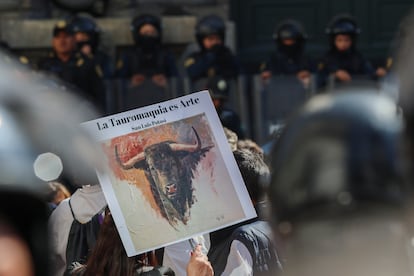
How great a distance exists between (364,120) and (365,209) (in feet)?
0.33

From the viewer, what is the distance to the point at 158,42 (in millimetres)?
8945

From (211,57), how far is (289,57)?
0.55m

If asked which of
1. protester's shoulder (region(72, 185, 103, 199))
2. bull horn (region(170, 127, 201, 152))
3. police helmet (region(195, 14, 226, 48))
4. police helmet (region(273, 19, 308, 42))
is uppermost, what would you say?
bull horn (region(170, 127, 201, 152))

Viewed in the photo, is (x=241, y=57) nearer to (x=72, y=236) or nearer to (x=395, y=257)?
(x=72, y=236)

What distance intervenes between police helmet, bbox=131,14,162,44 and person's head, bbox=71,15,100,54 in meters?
0.27

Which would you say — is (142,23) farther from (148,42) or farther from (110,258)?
(110,258)

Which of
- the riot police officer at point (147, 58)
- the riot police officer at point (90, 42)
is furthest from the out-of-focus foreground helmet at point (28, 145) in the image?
the riot police officer at point (90, 42)

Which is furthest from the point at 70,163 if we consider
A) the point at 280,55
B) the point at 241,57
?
the point at 241,57

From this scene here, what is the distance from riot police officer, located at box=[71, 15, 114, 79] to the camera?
865cm

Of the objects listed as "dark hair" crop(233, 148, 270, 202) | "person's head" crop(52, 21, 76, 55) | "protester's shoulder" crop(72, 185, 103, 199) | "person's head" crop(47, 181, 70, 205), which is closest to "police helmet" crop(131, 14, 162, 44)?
"person's head" crop(52, 21, 76, 55)

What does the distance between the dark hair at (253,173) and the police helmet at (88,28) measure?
5.63m

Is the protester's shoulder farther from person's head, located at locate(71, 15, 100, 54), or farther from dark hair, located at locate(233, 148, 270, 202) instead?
person's head, located at locate(71, 15, 100, 54)

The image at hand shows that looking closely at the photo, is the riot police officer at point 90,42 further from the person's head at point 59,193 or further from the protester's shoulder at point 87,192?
the protester's shoulder at point 87,192

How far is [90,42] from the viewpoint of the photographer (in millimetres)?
8820
